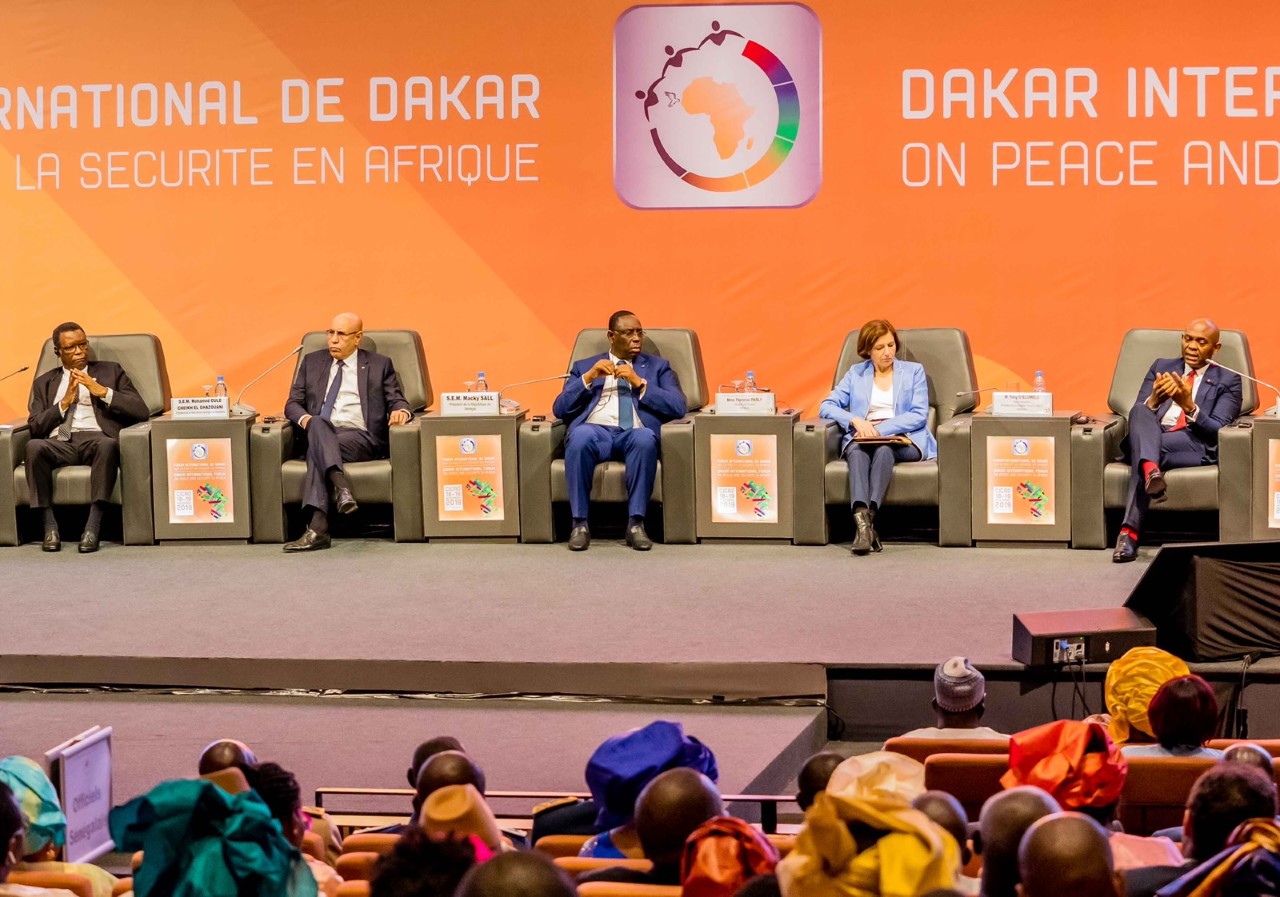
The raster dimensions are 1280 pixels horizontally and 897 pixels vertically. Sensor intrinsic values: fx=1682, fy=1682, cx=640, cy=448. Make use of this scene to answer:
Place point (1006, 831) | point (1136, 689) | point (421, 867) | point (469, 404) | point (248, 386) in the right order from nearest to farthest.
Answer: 1. point (421, 867)
2. point (1006, 831)
3. point (1136, 689)
4. point (469, 404)
5. point (248, 386)

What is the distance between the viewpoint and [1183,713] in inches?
117

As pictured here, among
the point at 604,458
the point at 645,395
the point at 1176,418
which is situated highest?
the point at 645,395

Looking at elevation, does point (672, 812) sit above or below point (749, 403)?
below

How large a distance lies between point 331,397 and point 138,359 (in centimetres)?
91

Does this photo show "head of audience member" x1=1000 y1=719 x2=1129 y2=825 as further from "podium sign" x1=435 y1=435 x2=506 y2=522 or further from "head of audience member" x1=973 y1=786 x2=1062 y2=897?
"podium sign" x1=435 y1=435 x2=506 y2=522

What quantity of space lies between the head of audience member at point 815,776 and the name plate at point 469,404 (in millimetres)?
4002

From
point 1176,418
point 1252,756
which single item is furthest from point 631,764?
point 1176,418

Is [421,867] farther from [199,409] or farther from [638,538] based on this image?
[199,409]

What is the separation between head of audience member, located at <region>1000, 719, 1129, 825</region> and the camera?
8.25ft

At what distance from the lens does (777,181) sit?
7238mm

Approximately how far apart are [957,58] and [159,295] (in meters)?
3.66

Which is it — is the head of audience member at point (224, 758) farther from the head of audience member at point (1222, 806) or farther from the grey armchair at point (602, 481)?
the grey armchair at point (602, 481)

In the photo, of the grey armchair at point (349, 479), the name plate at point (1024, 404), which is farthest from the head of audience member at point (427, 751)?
the name plate at point (1024, 404)

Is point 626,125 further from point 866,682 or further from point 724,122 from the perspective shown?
point 866,682
